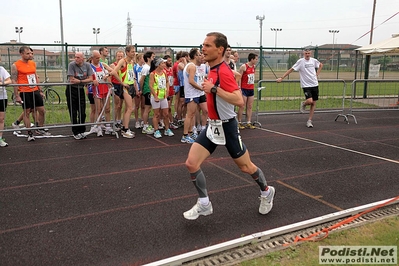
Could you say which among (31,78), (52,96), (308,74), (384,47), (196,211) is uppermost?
(384,47)

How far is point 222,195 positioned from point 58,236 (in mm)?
2137

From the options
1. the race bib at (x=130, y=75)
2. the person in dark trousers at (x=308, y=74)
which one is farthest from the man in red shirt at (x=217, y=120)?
the person in dark trousers at (x=308, y=74)

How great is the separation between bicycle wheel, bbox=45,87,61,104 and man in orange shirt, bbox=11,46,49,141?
6154 mm

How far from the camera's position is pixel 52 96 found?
15.2m

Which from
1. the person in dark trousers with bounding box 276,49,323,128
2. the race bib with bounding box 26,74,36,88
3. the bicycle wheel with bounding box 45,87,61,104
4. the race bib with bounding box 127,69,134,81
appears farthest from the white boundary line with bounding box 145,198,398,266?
the bicycle wheel with bounding box 45,87,61,104

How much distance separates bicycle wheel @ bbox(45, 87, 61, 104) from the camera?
1455 cm

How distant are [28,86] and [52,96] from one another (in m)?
7.55

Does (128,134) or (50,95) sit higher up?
(50,95)

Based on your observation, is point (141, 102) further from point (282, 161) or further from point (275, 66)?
point (275, 66)

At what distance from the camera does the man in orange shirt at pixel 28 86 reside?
7.91 m

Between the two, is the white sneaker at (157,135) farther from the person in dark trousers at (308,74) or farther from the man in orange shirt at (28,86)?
the person in dark trousers at (308,74)

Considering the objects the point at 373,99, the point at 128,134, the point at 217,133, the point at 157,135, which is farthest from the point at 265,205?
the point at 373,99

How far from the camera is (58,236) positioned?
3.72 metres
